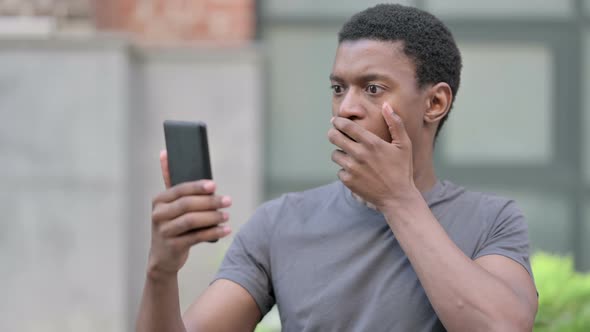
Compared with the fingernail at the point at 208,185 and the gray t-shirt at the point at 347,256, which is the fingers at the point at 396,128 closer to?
the gray t-shirt at the point at 347,256

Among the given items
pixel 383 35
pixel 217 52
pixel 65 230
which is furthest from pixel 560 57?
pixel 383 35

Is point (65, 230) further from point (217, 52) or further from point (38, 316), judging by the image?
point (217, 52)

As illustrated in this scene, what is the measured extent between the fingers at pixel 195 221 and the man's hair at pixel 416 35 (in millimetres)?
859

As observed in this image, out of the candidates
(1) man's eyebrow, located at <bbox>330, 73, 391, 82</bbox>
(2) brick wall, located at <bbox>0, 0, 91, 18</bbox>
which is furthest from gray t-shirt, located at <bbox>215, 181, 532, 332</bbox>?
→ (2) brick wall, located at <bbox>0, 0, 91, 18</bbox>

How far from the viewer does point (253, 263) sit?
9.87ft

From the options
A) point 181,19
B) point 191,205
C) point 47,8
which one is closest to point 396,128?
point 191,205

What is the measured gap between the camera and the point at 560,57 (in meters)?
7.66

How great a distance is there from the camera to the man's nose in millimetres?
2879

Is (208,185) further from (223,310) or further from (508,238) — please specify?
(508,238)

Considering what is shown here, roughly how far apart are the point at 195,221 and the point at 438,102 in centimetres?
101

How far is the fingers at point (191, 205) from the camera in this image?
239 cm

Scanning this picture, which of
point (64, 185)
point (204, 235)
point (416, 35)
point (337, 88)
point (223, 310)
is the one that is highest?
point (416, 35)

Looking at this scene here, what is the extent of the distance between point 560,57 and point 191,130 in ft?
18.4

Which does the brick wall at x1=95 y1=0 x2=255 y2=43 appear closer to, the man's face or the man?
the man
